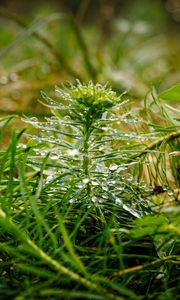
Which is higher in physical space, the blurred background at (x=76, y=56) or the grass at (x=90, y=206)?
the blurred background at (x=76, y=56)

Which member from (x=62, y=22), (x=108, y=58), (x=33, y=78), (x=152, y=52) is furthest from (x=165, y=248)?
(x=62, y=22)

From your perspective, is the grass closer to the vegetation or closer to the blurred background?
the vegetation

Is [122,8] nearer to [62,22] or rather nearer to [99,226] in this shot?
[62,22]

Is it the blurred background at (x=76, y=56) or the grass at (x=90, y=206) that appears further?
the blurred background at (x=76, y=56)

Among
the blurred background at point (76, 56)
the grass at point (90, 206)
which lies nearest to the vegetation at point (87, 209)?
the grass at point (90, 206)

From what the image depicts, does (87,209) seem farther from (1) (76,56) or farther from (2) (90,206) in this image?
(1) (76,56)

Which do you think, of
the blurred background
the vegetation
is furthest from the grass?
the blurred background

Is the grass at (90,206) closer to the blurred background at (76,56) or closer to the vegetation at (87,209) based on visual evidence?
the vegetation at (87,209)

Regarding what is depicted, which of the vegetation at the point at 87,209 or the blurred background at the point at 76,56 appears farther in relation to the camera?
the blurred background at the point at 76,56

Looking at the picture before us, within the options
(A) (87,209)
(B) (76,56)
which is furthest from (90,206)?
(B) (76,56)
